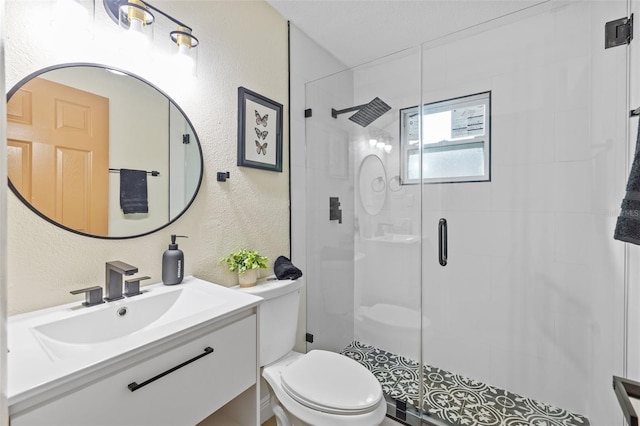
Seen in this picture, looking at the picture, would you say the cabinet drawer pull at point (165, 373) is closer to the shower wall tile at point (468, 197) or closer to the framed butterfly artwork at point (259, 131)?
the framed butterfly artwork at point (259, 131)

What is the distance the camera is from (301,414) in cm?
121

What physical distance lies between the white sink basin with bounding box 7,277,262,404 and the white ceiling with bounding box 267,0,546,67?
5.81ft

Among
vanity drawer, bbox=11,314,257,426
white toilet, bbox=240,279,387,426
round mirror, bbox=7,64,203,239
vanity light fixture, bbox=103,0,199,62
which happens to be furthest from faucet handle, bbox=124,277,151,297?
vanity light fixture, bbox=103,0,199,62

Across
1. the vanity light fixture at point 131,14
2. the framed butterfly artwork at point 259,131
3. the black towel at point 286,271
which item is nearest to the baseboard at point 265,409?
the black towel at point 286,271

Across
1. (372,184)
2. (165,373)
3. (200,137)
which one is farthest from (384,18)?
(165,373)

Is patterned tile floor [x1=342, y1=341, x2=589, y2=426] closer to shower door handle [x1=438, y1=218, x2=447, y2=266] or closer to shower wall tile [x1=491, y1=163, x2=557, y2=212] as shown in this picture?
shower door handle [x1=438, y1=218, x2=447, y2=266]

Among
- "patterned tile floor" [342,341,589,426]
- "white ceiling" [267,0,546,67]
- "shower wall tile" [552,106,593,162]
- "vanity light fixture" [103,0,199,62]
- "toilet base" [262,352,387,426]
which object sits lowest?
"patterned tile floor" [342,341,589,426]

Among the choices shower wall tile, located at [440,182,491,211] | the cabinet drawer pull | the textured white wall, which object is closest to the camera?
the cabinet drawer pull

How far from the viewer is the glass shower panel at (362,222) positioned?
208cm

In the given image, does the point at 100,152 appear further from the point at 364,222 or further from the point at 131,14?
the point at 364,222

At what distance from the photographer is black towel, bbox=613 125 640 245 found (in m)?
0.69

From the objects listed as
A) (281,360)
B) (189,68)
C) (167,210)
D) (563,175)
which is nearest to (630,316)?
(563,175)

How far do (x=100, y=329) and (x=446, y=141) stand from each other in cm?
212

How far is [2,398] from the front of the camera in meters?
0.45
